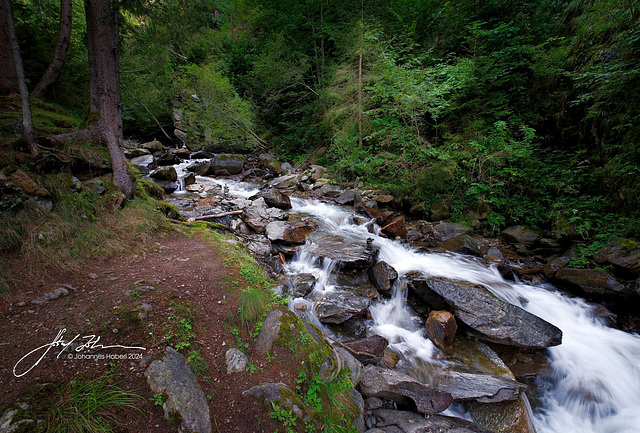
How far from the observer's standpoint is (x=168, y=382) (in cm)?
213

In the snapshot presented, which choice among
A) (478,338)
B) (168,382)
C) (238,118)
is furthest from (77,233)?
(238,118)

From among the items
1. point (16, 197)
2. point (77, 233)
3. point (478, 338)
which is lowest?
point (478, 338)

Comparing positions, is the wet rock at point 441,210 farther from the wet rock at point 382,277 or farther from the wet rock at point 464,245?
the wet rock at point 382,277

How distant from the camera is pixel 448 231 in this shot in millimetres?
8086

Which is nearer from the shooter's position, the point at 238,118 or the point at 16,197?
the point at 16,197

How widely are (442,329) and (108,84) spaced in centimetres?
792

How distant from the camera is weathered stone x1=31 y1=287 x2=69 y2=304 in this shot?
2719mm

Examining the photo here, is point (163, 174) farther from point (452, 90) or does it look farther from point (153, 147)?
point (452, 90)

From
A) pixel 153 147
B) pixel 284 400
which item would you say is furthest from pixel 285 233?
pixel 153 147

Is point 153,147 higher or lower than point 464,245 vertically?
higher

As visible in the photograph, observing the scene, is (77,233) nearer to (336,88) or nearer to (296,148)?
(336,88)

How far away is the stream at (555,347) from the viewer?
3.72 meters

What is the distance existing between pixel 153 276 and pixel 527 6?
51.9 ft

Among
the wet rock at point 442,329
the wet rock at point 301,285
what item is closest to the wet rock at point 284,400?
the wet rock at point 301,285
